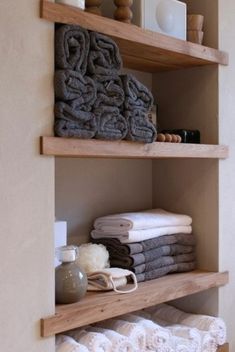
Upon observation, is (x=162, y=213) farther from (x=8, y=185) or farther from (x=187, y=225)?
(x=8, y=185)

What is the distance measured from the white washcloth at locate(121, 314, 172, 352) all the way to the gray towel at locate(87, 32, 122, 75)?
852 mm

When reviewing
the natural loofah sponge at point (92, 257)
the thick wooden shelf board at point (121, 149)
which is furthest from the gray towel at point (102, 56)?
the natural loofah sponge at point (92, 257)

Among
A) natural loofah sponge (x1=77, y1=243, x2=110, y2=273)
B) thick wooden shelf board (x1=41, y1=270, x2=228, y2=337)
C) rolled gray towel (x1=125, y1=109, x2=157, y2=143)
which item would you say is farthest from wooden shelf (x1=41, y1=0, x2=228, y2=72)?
thick wooden shelf board (x1=41, y1=270, x2=228, y2=337)

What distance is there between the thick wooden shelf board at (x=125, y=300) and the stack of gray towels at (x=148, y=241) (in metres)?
0.05

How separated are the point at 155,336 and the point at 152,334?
1 cm

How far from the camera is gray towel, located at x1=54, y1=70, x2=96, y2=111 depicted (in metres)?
1.47

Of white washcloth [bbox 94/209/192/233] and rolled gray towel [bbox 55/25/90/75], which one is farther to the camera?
white washcloth [bbox 94/209/192/233]

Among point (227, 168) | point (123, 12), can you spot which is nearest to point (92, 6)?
point (123, 12)

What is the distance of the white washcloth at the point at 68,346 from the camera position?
151 cm

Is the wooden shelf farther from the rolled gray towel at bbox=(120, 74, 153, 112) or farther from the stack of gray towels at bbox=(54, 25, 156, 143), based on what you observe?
the rolled gray towel at bbox=(120, 74, 153, 112)

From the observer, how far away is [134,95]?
5.65 ft

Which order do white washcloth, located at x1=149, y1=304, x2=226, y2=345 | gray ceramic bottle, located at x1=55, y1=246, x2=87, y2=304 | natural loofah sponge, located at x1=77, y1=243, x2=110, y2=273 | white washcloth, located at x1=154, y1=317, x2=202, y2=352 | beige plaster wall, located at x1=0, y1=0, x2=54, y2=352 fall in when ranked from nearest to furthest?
beige plaster wall, located at x1=0, y1=0, x2=54, y2=352 → gray ceramic bottle, located at x1=55, y1=246, x2=87, y2=304 → natural loofah sponge, located at x1=77, y1=243, x2=110, y2=273 → white washcloth, located at x1=154, y1=317, x2=202, y2=352 → white washcloth, located at x1=149, y1=304, x2=226, y2=345

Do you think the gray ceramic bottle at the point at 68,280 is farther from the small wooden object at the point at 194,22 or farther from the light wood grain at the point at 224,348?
the small wooden object at the point at 194,22

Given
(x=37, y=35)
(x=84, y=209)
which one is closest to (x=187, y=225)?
(x=84, y=209)
